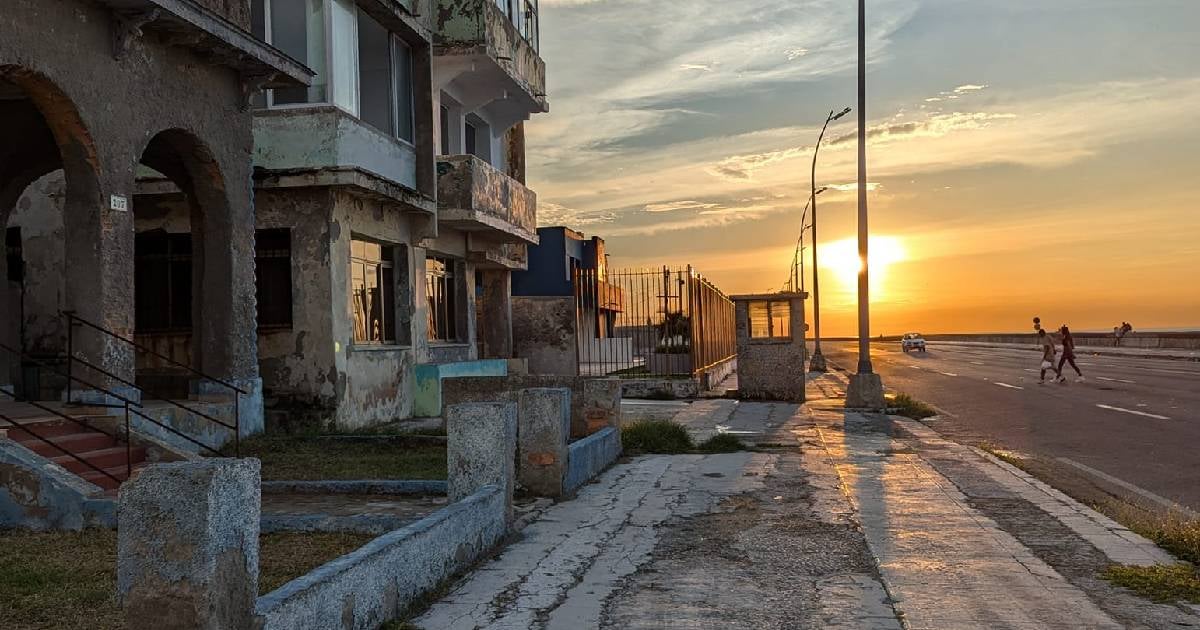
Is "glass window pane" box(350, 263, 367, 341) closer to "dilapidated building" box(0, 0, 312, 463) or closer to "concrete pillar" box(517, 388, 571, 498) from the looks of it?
"dilapidated building" box(0, 0, 312, 463)

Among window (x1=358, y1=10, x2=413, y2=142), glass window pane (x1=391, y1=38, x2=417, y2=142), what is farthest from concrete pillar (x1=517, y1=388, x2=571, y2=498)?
glass window pane (x1=391, y1=38, x2=417, y2=142)

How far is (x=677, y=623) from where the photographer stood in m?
5.41

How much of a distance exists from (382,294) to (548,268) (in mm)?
27327

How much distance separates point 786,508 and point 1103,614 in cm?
360

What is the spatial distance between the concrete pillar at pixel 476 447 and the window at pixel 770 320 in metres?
15.6

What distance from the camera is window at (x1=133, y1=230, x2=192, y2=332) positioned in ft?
54.0

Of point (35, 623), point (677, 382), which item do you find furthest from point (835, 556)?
point (677, 382)

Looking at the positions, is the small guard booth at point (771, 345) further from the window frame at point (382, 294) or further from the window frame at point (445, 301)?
the window frame at point (382, 294)

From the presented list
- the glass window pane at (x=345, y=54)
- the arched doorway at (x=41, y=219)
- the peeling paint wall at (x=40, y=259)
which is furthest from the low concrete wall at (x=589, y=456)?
the peeling paint wall at (x=40, y=259)

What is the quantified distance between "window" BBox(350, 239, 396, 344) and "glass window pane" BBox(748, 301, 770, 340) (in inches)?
327

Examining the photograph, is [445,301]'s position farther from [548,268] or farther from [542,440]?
[548,268]

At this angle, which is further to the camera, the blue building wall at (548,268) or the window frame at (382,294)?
the blue building wall at (548,268)

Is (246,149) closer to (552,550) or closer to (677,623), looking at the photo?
(552,550)

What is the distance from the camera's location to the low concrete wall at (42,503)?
26.0ft
